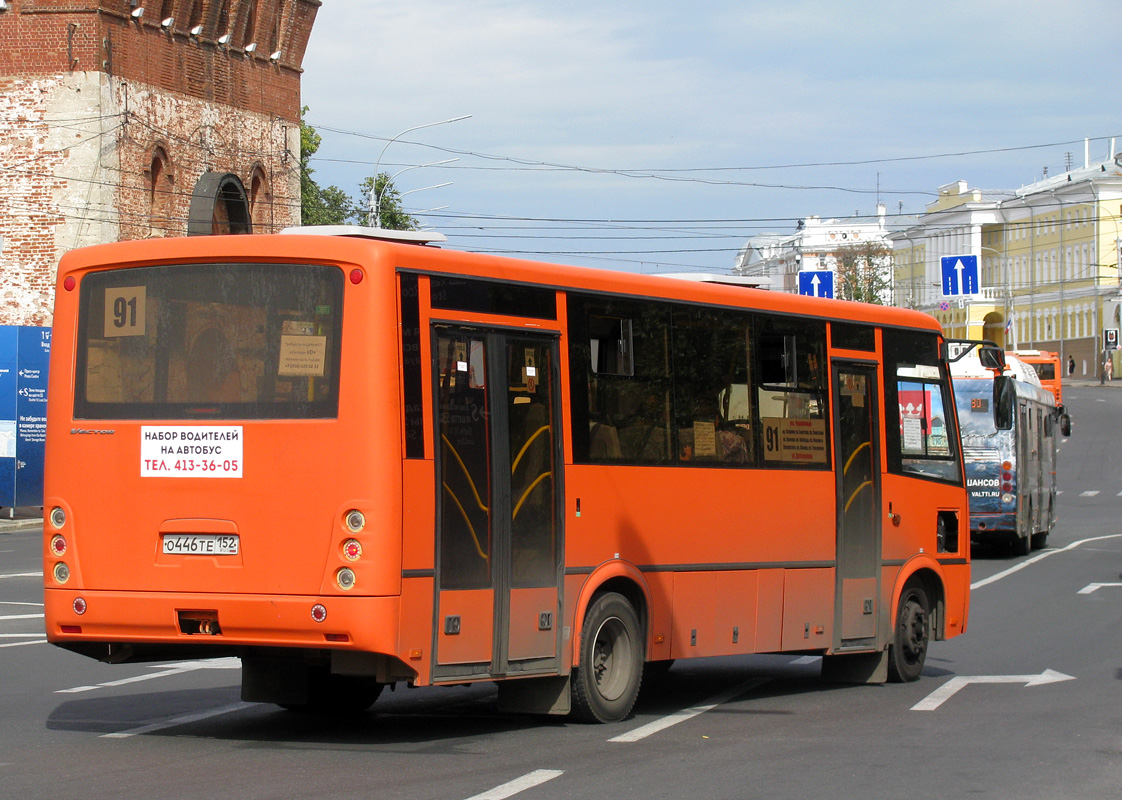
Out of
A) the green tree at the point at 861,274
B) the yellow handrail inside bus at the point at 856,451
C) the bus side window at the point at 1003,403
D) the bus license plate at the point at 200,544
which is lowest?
the bus license plate at the point at 200,544

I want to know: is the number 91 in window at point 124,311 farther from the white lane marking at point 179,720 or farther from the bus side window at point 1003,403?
the bus side window at point 1003,403

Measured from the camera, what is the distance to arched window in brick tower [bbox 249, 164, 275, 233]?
4488cm

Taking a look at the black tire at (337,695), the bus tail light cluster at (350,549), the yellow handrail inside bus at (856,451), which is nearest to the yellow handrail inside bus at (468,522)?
the bus tail light cluster at (350,549)

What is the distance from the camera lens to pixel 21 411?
104 ft

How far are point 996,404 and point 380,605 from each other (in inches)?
296

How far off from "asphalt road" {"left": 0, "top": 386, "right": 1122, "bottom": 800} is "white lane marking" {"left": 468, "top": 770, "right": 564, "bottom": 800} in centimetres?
2

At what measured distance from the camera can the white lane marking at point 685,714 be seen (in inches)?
379

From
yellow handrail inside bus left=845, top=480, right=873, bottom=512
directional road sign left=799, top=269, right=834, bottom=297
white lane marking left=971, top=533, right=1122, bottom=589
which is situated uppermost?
directional road sign left=799, top=269, right=834, bottom=297

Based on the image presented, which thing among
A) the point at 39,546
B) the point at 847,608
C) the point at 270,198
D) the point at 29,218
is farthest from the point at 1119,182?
the point at 847,608

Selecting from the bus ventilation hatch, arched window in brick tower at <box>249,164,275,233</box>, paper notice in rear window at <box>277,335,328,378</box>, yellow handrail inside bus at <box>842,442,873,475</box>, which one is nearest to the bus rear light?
the bus ventilation hatch

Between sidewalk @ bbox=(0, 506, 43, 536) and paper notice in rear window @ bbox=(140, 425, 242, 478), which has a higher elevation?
paper notice in rear window @ bbox=(140, 425, 242, 478)

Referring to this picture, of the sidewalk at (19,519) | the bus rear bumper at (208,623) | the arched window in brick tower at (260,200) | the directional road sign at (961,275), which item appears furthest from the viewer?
the arched window in brick tower at (260,200)

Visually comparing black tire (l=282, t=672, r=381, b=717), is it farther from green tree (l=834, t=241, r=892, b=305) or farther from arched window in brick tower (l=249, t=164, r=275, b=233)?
green tree (l=834, t=241, r=892, b=305)

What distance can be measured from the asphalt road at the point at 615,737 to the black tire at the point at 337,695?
13 cm
